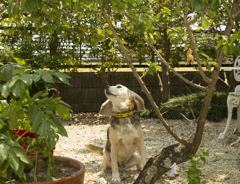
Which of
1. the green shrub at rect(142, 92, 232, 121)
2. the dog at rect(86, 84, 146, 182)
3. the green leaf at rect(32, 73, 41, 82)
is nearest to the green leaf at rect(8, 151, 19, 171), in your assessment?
the green leaf at rect(32, 73, 41, 82)

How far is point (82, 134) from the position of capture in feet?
21.7

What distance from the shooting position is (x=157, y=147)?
5.37 m

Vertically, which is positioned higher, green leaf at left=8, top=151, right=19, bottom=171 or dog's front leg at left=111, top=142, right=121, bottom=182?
green leaf at left=8, top=151, right=19, bottom=171

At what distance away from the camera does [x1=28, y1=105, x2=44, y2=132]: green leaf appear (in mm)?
2134

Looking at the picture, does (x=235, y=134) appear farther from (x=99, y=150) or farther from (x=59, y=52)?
(x=59, y=52)

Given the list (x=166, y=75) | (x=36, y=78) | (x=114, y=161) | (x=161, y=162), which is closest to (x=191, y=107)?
(x=166, y=75)

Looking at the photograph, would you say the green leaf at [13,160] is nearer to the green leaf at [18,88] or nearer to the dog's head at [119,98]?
the green leaf at [18,88]

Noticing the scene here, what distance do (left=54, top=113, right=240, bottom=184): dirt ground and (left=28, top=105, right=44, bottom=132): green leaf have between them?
823 mm

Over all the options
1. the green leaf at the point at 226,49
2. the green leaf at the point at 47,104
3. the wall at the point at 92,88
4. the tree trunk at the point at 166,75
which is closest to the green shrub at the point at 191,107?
the tree trunk at the point at 166,75

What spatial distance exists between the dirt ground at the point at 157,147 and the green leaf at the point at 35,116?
82cm

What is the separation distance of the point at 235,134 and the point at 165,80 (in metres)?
3.15

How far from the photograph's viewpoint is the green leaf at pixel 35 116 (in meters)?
2.13

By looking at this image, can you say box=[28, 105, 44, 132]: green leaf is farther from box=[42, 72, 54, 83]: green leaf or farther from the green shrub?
the green shrub

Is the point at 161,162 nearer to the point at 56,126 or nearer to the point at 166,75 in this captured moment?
the point at 56,126
